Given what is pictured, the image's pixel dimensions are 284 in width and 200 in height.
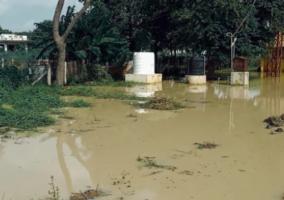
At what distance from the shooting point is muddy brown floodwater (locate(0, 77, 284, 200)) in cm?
833

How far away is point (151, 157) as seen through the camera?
1048cm

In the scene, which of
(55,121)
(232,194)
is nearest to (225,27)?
(55,121)

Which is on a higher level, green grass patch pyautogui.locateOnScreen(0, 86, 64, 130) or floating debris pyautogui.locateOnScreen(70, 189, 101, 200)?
green grass patch pyautogui.locateOnScreen(0, 86, 64, 130)

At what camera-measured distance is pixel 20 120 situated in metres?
14.4

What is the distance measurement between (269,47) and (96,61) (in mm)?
11443

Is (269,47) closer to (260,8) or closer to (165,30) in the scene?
(260,8)

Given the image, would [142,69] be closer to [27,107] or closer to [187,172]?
[27,107]

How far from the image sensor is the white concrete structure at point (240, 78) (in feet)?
93.5

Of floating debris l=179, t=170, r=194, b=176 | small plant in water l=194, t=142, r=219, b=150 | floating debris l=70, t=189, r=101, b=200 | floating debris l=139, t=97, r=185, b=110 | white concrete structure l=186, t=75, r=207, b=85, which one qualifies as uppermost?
white concrete structure l=186, t=75, r=207, b=85

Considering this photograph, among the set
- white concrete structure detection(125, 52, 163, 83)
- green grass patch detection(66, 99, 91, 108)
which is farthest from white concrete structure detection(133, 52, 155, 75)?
green grass patch detection(66, 99, 91, 108)

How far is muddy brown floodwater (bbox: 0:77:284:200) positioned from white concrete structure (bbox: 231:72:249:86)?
36.7ft

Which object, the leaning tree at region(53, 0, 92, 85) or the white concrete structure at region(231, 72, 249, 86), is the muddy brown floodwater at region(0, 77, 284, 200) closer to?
the leaning tree at region(53, 0, 92, 85)

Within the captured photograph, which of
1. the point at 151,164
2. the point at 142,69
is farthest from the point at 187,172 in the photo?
the point at 142,69

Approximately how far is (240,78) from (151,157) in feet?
62.2
